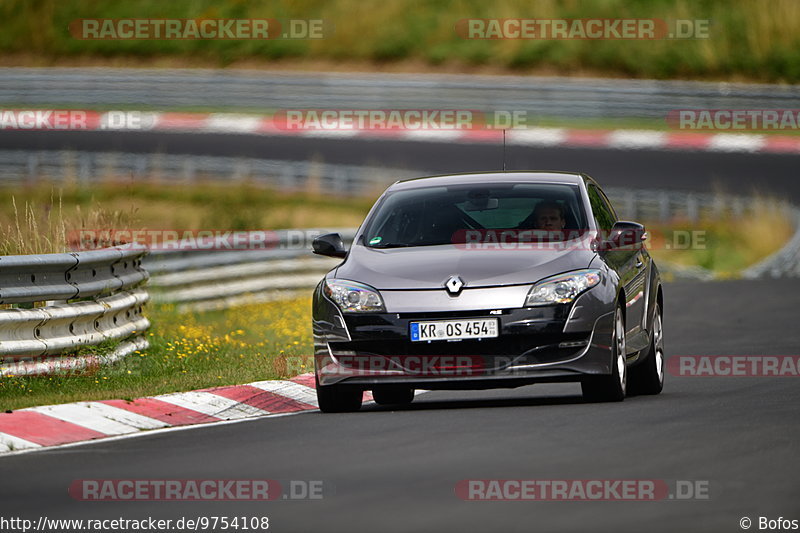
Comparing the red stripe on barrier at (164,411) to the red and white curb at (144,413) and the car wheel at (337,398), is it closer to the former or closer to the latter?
the red and white curb at (144,413)

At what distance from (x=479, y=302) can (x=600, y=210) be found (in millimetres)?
2062

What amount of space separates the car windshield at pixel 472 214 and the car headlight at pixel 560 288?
2.06 feet

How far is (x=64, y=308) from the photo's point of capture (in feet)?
41.2

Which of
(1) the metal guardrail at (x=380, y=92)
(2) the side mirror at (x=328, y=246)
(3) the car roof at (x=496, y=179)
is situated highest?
(1) the metal guardrail at (x=380, y=92)

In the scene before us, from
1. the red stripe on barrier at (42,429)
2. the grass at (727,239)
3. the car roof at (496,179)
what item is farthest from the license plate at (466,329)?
the grass at (727,239)

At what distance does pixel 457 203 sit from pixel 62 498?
486 cm

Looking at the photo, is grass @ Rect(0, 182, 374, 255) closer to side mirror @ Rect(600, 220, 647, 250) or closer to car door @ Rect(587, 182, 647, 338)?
car door @ Rect(587, 182, 647, 338)

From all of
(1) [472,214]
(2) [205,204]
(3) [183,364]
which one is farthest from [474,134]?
(1) [472,214]

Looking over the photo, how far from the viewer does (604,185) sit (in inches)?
1184

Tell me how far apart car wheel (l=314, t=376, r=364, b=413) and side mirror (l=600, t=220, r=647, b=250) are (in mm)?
1921

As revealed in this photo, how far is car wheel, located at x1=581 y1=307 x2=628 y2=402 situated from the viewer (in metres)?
11.0

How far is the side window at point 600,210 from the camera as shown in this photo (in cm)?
1209

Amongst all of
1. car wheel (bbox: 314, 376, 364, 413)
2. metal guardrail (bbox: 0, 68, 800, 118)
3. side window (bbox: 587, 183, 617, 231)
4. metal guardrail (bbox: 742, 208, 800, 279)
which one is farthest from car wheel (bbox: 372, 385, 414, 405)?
metal guardrail (bbox: 0, 68, 800, 118)

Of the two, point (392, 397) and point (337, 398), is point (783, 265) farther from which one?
point (337, 398)
